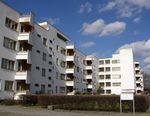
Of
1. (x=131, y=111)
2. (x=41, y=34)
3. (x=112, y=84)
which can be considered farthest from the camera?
(x=112, y=84)

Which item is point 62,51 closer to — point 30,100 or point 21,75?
point 21,75

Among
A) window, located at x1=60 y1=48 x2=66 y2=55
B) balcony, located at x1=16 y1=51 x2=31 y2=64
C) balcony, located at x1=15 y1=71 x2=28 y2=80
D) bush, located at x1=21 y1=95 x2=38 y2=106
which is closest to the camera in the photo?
bush, located at x1=21 y1=95 x2=38 y2=106

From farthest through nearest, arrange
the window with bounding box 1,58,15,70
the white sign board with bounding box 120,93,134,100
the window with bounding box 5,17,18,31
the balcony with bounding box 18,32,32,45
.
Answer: the balcony with bounding box 18,32,32,45
the window with bounding box 5,17,18,31
the window with bounding box 1,58,15,70
the white sign board with bounding box 120,93,134,100

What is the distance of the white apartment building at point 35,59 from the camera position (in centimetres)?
4047

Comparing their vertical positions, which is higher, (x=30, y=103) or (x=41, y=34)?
(x=41, y=34)

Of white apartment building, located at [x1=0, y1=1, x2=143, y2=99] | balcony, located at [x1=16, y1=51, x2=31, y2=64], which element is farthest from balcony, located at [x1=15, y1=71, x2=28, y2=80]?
balcony, located at [x1=16, y1=51, x2=31, y2=64]

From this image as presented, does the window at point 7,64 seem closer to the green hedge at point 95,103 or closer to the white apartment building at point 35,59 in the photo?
the white apartment building at point 35,59

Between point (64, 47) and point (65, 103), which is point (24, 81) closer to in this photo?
point (65, 103)

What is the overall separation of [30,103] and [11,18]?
1471 centimetres

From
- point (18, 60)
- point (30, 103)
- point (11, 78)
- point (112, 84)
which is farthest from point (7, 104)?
point (112, 84)

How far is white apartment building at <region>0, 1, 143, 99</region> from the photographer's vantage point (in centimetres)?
4047

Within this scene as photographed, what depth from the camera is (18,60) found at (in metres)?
43.3

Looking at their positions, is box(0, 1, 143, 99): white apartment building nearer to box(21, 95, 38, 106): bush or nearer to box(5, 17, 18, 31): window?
box(5, 17, 18, 31): window

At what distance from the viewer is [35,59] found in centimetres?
4919
